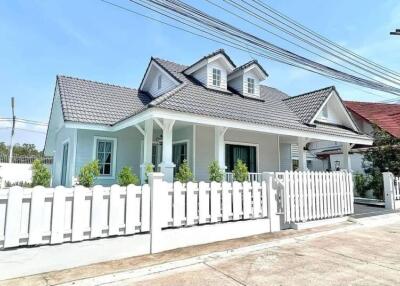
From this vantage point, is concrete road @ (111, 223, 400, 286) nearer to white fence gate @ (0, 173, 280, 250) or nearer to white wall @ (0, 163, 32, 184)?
white fence gate @ (0, 173, 280, 250)

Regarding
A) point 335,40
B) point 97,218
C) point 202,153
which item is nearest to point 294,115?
point 335,40

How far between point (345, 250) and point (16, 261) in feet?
20.0

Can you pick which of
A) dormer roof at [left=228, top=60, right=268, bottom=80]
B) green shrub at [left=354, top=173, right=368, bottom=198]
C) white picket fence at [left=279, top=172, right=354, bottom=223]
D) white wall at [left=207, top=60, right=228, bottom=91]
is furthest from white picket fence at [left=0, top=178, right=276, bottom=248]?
green shrub at [left=354, top=173, right=368, bottom=198]

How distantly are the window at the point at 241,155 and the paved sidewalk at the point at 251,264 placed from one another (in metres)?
5.61

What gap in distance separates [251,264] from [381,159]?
13.2 m

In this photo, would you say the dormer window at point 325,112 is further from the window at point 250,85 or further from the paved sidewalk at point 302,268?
the paved sidewalk at point 302,268

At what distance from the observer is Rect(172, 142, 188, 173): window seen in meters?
11.8

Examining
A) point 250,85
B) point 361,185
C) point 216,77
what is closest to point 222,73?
point 216,77

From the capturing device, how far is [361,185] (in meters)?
16.3

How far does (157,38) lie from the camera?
9.77m

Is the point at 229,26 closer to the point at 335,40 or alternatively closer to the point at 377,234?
the point at 335,40

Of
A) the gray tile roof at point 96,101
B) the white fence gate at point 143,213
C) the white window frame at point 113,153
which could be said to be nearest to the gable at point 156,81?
the gray tile roof at point 96,101

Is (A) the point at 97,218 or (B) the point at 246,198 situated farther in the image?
(B) the point at 246,198

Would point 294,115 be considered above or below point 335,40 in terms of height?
below
